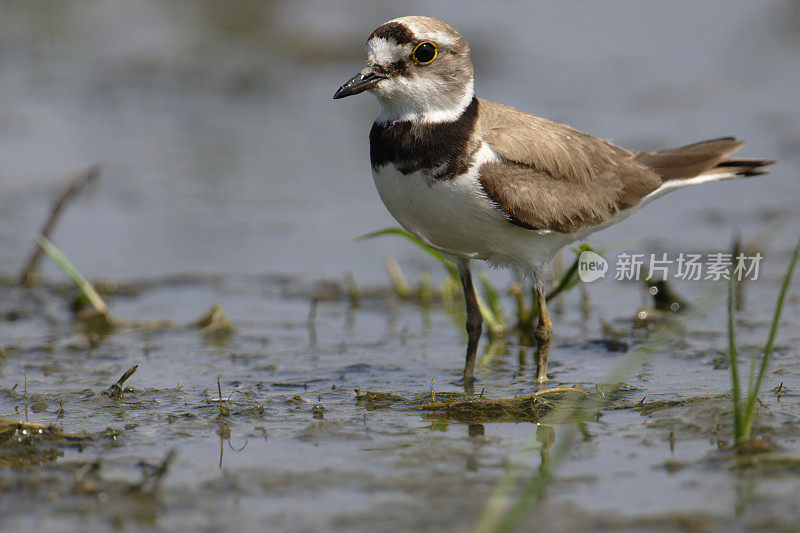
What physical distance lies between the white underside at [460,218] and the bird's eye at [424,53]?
1.79ft

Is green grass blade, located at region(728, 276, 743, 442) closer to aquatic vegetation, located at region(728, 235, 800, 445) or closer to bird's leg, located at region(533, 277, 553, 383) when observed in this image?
aquatic vegetation, located at region(728, 235, 800, 445)

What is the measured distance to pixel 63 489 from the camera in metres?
4.14

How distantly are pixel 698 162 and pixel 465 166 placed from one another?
2.04 metres

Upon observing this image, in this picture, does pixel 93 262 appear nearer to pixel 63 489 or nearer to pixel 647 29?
pixel 63 489

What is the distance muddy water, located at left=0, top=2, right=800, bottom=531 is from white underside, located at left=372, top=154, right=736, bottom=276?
0.75 metres

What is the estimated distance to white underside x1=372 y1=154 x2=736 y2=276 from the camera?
5.34 meters

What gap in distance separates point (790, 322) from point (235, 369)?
3.58 meters

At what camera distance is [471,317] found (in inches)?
245

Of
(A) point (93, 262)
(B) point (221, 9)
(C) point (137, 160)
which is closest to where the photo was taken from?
(A) point (93, 262)

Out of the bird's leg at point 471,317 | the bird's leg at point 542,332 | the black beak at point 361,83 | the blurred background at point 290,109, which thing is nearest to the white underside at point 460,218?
the bird's leg at point 542,332

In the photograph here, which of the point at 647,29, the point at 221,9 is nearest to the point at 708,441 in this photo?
the point at 647,29

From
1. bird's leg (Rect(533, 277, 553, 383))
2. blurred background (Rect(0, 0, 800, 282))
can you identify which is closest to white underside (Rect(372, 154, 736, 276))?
bird's leg (Rect(533, 277, 553, 383))

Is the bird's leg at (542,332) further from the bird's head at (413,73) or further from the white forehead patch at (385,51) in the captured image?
the white forehead patch at (385,51)

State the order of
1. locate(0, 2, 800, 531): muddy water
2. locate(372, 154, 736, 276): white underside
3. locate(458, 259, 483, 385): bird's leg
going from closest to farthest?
locate(0, 2, 800, 531): muddy water < locate(372, 154, 736, 276): white underside < locate(458, 259, 483, 385): bird's leg
